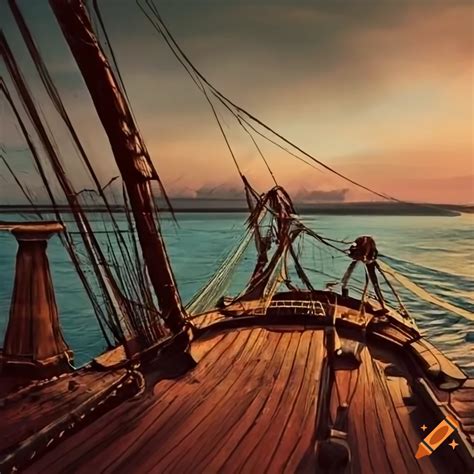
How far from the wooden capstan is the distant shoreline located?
0.11 feet

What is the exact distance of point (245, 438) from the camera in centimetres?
93

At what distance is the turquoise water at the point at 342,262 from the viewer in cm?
97

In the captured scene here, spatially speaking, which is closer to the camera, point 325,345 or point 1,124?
point 1,124

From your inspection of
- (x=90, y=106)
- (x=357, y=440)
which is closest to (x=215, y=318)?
(x=357, y=440)

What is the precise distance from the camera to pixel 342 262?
100 centimetres

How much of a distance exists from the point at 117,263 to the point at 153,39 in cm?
41

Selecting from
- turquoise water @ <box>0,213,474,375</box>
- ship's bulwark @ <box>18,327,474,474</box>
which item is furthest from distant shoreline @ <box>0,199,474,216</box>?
ship's bulwark @ <box>18,327,474,474</box>

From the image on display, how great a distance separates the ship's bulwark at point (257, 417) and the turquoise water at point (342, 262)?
117mm

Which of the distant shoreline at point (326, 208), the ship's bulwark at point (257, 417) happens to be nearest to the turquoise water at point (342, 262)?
the distant shoreline at point (326, 208)

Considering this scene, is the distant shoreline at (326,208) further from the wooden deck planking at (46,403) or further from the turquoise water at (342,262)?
the wooden deck planking at (46,403)

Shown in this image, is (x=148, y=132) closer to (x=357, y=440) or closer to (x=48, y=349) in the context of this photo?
(x=48, y=349)

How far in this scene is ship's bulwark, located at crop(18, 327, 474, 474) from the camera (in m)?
0.89

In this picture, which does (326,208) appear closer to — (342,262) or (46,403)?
(342,262)

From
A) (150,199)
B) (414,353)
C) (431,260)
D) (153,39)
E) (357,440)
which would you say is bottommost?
(357,440)
